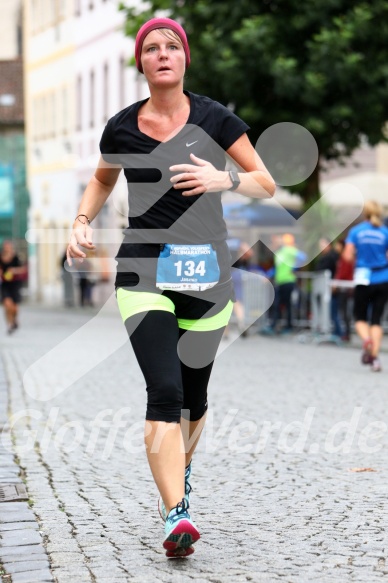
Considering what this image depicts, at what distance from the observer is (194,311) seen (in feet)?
18.0

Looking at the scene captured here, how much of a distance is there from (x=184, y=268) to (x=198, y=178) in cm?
35

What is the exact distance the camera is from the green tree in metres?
23.8

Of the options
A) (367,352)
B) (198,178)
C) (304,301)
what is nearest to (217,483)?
(198,178)

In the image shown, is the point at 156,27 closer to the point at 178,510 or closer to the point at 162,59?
the point at 162,59

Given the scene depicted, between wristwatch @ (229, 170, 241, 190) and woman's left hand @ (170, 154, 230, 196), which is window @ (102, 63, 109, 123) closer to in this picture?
wristwatch @ (229, 170, 241, 190)

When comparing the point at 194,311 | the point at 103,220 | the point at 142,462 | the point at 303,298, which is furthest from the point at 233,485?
the point at 103,220

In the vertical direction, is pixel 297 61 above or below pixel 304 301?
above

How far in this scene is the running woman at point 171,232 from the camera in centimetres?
529

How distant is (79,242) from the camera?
17.6ft


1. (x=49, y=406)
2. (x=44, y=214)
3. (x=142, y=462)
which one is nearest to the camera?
(x=142, y=462)

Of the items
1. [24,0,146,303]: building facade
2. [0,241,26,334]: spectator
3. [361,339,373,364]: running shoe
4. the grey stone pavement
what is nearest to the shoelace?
the grey stone pavement

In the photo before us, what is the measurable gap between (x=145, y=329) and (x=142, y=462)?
10.2ft

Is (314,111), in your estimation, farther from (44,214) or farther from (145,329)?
(44,214)

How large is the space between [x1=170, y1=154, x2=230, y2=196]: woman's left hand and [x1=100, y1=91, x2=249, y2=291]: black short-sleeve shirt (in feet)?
0.40
